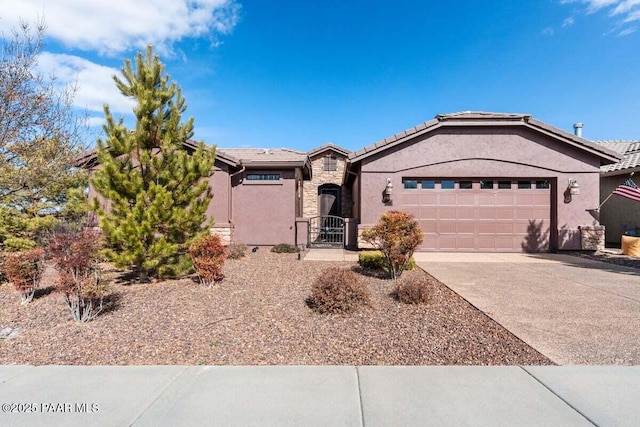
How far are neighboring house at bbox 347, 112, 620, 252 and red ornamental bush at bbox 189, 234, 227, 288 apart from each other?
21.5ft

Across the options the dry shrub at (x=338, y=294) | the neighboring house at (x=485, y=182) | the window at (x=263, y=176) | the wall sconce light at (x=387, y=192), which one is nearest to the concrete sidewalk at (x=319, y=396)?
the dry shrub at (x=338, y=294)

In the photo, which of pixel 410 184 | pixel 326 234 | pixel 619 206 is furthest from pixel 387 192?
pixel 619 206

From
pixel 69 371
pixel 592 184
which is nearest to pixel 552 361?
pixel 69 371

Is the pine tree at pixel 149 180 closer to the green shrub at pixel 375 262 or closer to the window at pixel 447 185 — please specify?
the green shrub at pixel 375 262

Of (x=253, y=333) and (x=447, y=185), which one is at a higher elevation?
(x=447, y=185)


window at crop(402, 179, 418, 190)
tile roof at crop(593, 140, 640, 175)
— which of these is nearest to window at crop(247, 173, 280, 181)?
window at crop(402, 179, 418, 190)

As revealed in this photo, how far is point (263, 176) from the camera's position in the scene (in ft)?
43.7

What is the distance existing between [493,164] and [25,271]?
13.6 meters

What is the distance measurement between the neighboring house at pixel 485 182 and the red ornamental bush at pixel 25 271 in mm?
9116

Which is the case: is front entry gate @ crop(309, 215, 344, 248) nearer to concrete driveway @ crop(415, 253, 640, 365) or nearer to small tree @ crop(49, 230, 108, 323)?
concrete driveway @ crop(415, 253, 640, 365)

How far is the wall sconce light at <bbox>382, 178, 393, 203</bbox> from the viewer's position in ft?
38.5

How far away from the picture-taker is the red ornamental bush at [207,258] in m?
6.43

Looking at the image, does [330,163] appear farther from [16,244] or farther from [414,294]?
[414,294]

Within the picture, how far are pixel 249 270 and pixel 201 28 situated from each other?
329 inches
